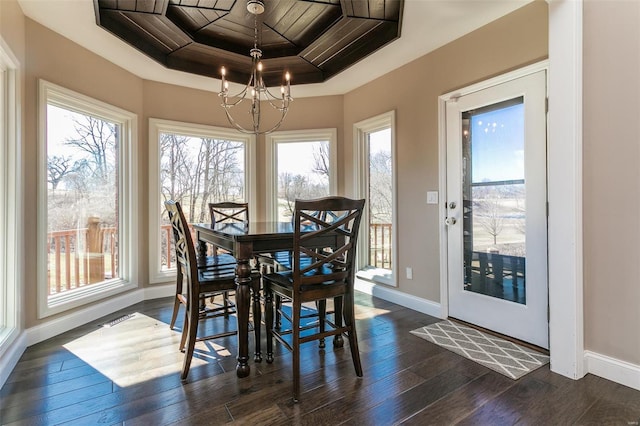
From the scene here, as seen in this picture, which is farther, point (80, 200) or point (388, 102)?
point (388, 102)

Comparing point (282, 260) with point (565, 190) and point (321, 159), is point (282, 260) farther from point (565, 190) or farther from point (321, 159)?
point (565, 190)

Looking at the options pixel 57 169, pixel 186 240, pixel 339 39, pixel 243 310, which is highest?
pixel 339 39

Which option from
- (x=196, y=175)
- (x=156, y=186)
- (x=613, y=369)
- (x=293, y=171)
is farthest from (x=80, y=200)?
(x=613, y=369)

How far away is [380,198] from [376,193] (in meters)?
0.09

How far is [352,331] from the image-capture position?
6.48 ft

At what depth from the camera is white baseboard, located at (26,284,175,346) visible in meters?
2.46

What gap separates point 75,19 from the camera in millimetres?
2430

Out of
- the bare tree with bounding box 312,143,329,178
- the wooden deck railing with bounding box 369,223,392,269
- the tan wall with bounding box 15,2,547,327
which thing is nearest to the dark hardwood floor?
the tan wall with bounding box 15,2,547,327

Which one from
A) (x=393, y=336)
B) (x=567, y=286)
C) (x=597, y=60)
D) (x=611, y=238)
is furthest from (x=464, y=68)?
(x=393, y=336)

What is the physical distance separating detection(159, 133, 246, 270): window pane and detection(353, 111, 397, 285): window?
5.16ft

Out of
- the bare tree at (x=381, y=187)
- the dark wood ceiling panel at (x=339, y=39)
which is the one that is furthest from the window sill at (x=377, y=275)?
the dark wood ceiling panel at (x=339, y=39)

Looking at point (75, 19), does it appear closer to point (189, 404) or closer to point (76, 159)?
point (76, 159)

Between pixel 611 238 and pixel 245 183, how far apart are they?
3.60m

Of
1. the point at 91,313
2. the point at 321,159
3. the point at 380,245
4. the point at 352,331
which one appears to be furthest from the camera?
the point at 321,159
